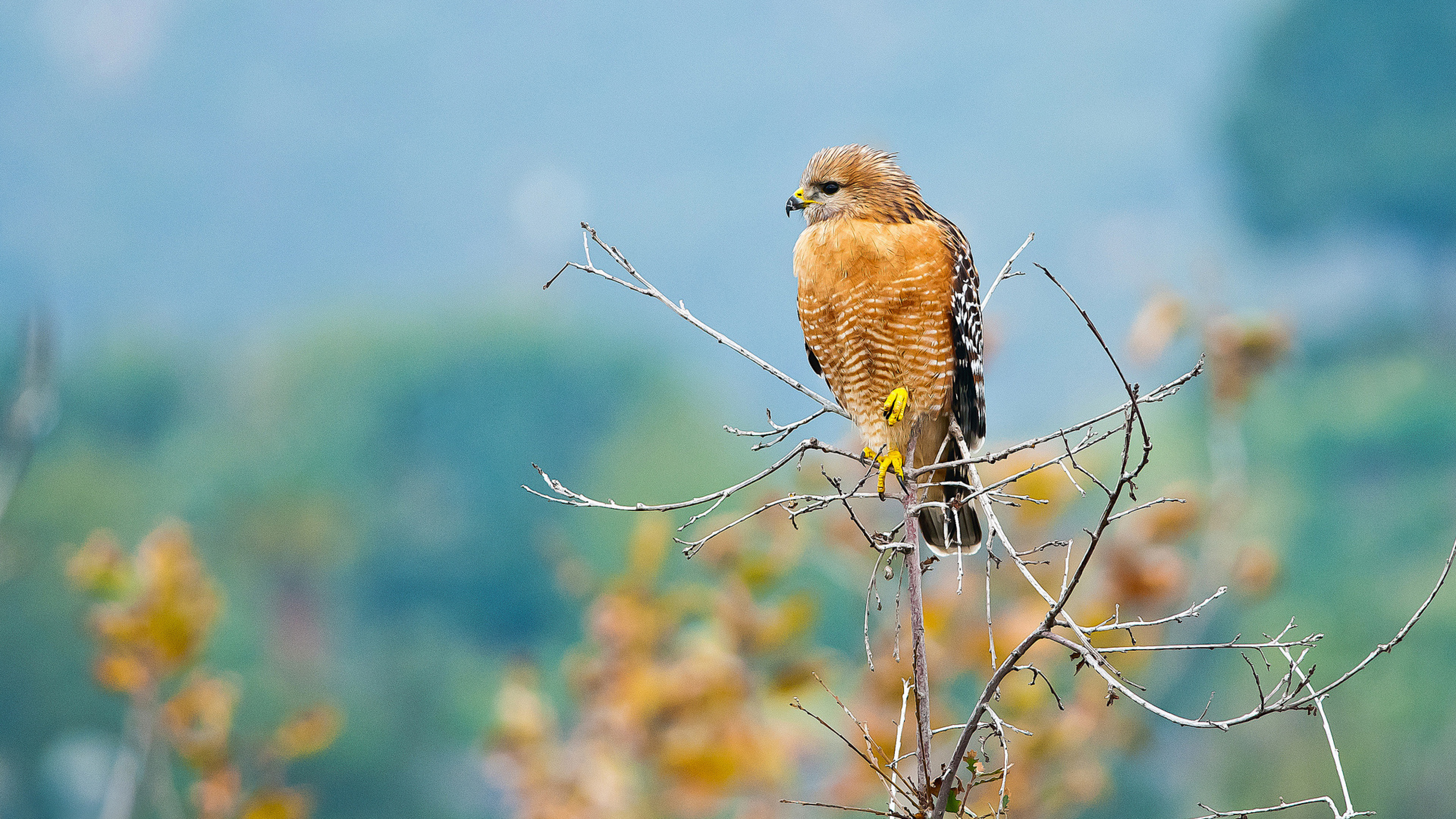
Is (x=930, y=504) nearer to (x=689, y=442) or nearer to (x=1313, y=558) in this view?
(x=689, y=442)

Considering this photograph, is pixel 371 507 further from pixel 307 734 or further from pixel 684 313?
pixel 684 313

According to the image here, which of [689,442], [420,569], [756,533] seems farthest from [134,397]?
[756,533]

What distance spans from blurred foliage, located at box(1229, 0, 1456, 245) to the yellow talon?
464 centimetres

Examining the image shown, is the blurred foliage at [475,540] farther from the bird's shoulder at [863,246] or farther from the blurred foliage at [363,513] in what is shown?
the bird's shoulder at [863,246]

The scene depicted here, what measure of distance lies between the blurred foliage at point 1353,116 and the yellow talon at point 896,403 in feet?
15.2

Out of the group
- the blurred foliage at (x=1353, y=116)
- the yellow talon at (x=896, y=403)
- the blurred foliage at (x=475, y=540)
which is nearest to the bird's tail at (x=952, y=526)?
the yellow talon at (x=896, y=403)

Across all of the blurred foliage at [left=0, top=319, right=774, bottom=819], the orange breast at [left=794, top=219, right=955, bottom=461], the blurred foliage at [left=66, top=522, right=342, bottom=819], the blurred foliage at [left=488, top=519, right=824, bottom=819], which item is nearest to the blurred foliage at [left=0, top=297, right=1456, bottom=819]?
the blurred foliage at [left=0, top=319, right=774, bottom=819]

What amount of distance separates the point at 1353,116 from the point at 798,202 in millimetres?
4866

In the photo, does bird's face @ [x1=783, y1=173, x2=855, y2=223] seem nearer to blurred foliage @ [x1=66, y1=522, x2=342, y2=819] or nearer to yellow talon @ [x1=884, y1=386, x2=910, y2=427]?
yellow talon @ [x1=884, y1=386, x2=910, y2=427]

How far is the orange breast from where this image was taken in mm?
1665

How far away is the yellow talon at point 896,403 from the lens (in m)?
→ 1.70

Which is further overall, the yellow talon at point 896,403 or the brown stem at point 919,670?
the yellow talon at point 896,403

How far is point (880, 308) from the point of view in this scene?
1666 mm

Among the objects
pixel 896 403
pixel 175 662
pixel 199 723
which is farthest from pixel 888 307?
pixel 199 723
